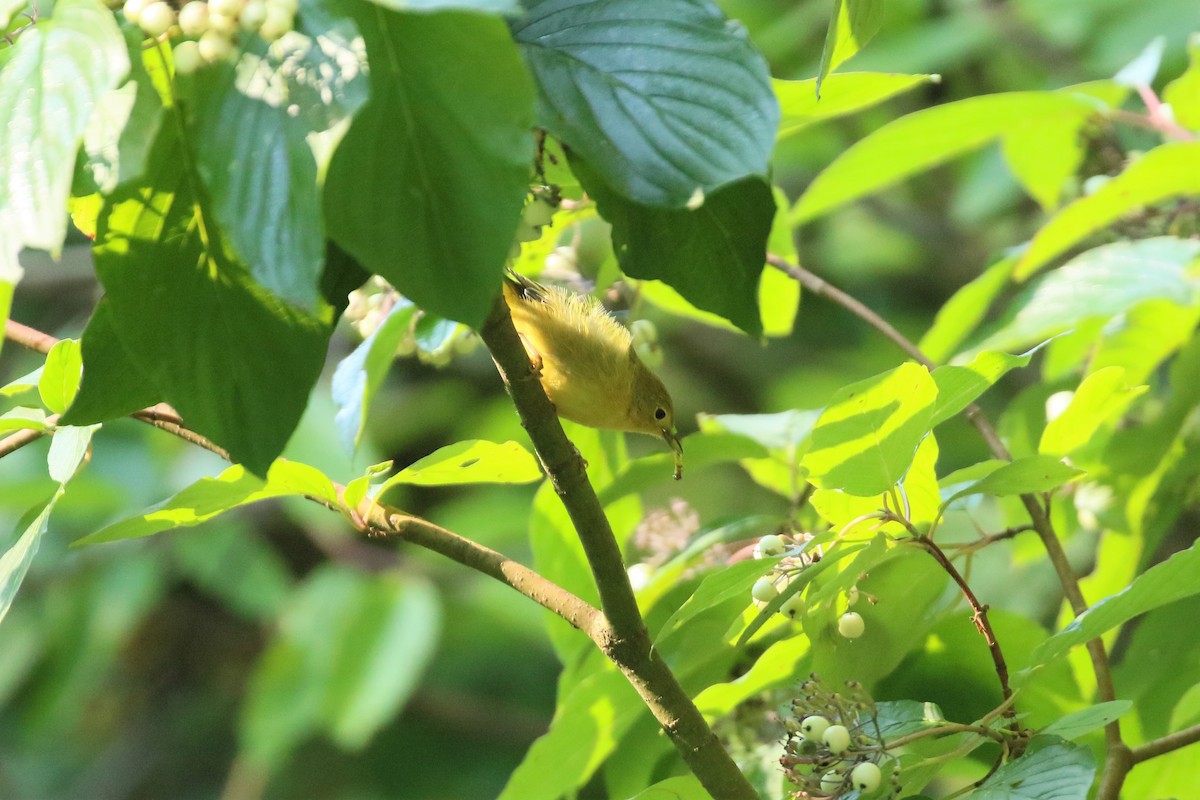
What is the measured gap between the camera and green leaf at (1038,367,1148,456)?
1.33m

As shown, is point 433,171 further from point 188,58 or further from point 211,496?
point 211,496

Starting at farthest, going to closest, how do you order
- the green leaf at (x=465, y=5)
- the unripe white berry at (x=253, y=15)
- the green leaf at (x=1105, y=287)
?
the green leaf at (x=1105, y=287), the unripe white berry at (x=253, y=15), the green leaf at (x=465, y=5)

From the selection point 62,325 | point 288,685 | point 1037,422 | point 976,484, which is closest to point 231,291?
point 976,484

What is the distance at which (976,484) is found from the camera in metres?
1.17

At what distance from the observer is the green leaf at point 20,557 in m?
1.07

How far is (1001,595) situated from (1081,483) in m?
2.49

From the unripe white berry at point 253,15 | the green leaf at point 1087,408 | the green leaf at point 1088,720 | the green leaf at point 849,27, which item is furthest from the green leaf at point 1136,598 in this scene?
the unripe white berry at point 253,15

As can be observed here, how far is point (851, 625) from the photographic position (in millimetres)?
1222

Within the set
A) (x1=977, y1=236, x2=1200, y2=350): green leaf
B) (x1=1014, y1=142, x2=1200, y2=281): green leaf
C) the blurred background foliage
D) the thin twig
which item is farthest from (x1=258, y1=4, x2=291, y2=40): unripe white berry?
the blurred background foliage

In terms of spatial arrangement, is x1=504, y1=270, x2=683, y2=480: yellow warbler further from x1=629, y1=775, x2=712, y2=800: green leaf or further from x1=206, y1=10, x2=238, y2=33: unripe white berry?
x1=206, y1=10, x2=238, y2=33: unripe white berry

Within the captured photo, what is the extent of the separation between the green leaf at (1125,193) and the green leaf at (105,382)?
4.38 ft

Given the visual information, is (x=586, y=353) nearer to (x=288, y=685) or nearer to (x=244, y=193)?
(x=244, y=193)

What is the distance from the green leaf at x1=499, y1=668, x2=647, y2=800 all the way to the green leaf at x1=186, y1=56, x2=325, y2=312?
73 centimetres

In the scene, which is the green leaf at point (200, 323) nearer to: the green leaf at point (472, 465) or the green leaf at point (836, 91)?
the green leaf at point (472, 465)
